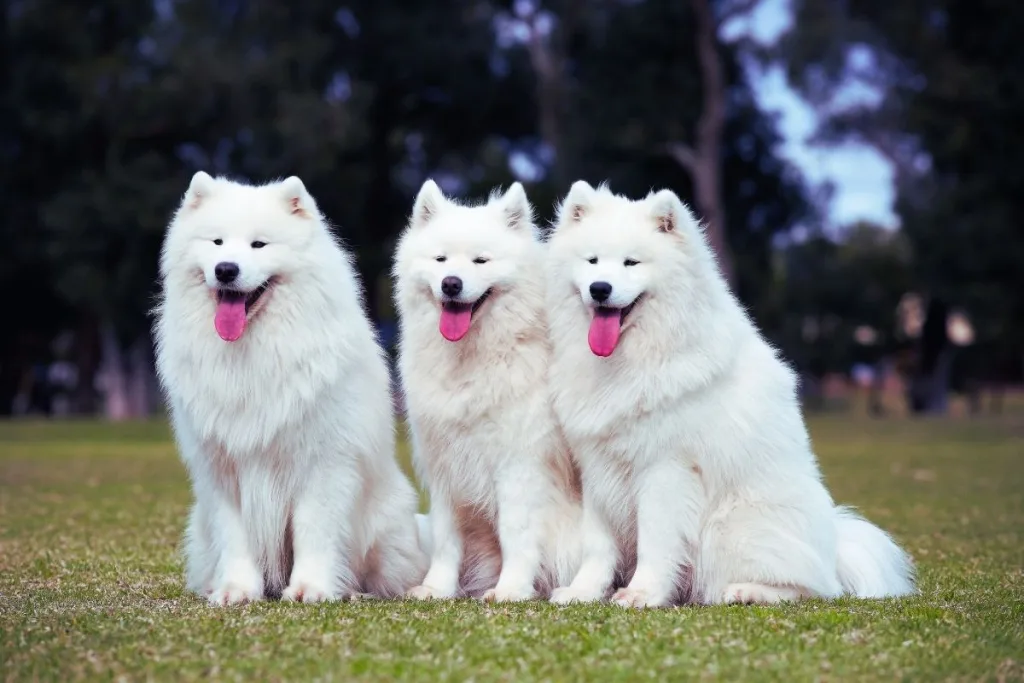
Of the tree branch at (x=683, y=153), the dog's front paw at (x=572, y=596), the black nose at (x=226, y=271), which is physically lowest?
the dog's front paw at (x=572, y=596)

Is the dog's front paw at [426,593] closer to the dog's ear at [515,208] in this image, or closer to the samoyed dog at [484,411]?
the samoyed dog at [484,411]

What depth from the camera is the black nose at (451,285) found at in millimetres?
6664

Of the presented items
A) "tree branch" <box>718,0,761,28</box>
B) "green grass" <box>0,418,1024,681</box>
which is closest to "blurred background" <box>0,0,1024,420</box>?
"tree branch" <box>718,0,761,28</box>

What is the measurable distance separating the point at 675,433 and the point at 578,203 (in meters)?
1.35

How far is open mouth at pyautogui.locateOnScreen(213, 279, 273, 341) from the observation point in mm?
6426

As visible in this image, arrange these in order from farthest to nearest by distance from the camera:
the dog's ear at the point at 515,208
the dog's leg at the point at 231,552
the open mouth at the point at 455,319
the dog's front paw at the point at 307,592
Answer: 1. the dog's ear at the point at 515,208
2. the open mouth at the point at 455,319
3. the dog's leg at the point at 231,552
4. the dog's front paw at the point at 307,592

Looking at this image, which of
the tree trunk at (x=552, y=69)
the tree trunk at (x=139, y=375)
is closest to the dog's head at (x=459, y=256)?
the tree trunk at (x=552, y=69)

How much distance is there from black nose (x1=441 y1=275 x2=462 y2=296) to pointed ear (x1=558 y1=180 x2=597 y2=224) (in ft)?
2.17

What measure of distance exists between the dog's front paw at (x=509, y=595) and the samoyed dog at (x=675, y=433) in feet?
0.60

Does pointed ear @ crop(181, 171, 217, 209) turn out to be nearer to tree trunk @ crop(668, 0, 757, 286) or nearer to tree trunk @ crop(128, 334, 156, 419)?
tree trunk @ crop(668, 0, 757, 286)

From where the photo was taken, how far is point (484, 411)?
6656mm

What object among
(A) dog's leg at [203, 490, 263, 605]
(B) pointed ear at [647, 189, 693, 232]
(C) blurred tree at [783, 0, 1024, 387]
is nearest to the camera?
(A) dog's leg at [203, 490, 263, 605]

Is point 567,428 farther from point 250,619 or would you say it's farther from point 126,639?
point 126,639

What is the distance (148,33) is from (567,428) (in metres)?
29.4
